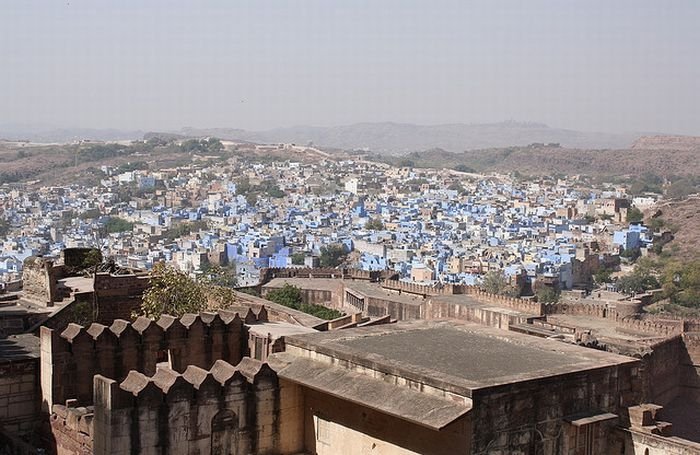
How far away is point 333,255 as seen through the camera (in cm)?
6078

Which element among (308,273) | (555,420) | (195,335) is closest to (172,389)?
(195,335)

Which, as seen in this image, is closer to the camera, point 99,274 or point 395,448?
point 395,448

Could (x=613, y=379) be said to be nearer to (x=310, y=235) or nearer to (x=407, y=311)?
(x=407, y=311)

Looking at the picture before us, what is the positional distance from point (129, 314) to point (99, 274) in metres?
0.91

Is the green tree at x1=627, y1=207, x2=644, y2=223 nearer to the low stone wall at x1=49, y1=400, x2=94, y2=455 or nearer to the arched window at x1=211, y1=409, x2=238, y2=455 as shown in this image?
the low stone wall at x1=49, y1=400, x2=94, y2=455

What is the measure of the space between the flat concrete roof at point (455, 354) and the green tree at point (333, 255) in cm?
4719

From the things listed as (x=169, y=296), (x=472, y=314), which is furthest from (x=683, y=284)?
(x=169, y=296)

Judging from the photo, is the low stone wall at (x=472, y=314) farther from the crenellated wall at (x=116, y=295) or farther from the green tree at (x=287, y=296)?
the crenellated wall at (x=116, y=295)

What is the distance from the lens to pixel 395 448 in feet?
31.0

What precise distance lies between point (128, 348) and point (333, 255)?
49.5 metres

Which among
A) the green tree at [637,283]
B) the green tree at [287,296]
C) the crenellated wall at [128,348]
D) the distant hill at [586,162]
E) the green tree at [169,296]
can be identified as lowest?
the distant hill at [586,162]

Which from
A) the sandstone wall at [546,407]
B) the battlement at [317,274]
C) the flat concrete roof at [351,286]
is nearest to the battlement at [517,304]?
the flat concrete roof at [351,286]

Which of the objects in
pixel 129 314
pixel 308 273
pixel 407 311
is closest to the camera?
pixel 129 314

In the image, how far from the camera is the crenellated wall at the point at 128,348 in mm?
10883
